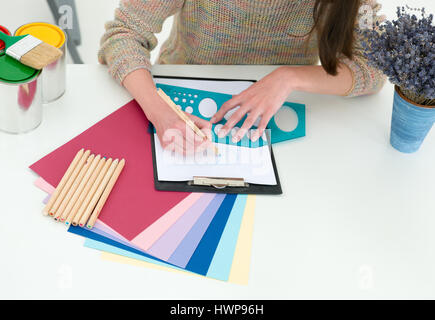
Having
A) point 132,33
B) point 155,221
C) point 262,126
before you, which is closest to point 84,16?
point 132,33

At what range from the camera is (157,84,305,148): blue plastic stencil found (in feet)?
3.15

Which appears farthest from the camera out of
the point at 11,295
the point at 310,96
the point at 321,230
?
the point at 310,96

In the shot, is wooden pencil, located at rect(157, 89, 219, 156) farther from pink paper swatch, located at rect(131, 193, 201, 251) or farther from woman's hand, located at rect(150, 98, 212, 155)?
pink paper swatch, located at rect(131, 193, 201, 251)

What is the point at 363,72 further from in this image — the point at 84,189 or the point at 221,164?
the point at 84,189

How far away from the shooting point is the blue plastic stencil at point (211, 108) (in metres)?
0.96

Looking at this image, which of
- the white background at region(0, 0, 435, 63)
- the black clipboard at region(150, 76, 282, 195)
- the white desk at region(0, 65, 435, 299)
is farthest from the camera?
the white background at region(0, 0, 435, 63)

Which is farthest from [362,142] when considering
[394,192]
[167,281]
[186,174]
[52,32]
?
[52,32]

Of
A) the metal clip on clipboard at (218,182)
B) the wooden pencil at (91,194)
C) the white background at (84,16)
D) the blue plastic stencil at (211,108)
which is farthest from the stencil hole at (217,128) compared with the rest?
the white background at (84,16)

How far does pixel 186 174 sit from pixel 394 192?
41 cm

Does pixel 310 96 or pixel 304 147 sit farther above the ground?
pixel 310 96

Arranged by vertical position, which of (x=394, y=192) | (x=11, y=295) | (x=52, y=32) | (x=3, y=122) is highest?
(x=52, y=32)

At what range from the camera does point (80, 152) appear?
2.81 feet

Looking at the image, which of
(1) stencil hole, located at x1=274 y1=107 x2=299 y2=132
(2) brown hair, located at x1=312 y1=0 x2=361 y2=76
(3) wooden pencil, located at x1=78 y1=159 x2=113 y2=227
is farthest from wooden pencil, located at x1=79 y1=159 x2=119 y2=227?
(2) brown hair, located at x1=312 y1=0 x2=361 y2=76

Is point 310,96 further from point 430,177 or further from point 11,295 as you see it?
point 11,295
